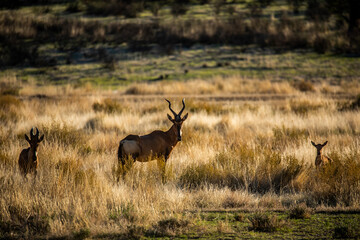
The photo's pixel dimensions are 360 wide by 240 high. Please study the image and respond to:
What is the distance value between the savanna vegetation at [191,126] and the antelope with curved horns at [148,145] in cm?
37

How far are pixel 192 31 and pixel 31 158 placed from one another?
35834 millimetres

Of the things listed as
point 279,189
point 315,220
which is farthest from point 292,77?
point 315,220

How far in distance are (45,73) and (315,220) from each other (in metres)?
31.2

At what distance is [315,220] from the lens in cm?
592

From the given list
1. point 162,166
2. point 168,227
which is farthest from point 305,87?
point 168,227

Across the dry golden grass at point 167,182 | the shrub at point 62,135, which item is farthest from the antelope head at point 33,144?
the shrub at point 62,135

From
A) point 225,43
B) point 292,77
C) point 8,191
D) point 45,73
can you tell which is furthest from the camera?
point 225,43

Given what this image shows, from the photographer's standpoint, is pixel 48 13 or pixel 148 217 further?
pixel 48 13

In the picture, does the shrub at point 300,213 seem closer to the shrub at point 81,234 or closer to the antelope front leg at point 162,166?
the antelope front leg at point 162,166

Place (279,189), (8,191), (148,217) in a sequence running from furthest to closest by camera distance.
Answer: (279,189), (8,191), (148,217)

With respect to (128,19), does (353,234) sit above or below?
below

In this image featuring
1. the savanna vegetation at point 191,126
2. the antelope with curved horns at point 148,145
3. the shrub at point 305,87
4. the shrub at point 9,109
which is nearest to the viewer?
the savanna vegetation at point 191,126

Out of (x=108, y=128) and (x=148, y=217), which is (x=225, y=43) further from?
(x=148, y=217)

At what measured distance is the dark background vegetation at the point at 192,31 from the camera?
124 feet
